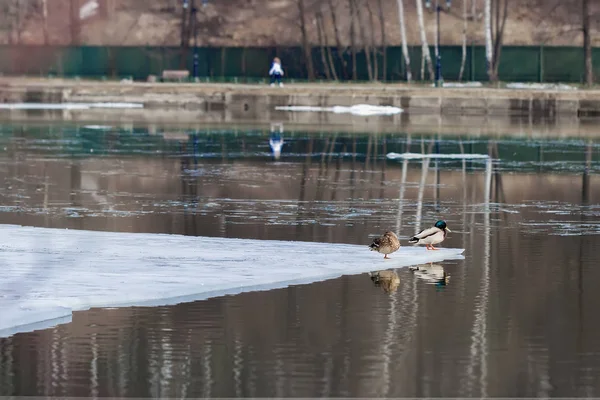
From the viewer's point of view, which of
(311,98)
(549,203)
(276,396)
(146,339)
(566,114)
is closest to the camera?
(276,396)

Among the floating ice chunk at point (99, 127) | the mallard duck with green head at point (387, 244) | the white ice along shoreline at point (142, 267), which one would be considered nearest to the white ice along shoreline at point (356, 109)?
the floating ice chunk at point (99, 127)

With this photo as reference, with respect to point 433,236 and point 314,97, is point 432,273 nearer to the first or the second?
point 433,236

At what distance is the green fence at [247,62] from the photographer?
7181 centimetres

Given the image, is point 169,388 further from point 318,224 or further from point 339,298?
point 318,224

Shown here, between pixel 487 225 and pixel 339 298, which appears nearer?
pixel 339 298

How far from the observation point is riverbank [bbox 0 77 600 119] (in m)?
55.0

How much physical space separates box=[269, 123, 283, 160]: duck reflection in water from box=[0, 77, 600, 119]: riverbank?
7.26m

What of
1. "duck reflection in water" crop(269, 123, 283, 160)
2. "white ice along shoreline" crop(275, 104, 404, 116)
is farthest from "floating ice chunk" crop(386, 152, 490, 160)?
"white ice along shoreline" crop(275, 104, 404, 116)

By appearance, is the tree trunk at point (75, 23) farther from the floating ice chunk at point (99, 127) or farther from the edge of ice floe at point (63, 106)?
the floating ice chunk at point (99, 127)

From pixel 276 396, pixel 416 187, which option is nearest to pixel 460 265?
pixel 276 396

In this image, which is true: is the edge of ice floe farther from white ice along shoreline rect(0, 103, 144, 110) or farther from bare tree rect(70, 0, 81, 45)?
bare tree rect(70, 0, 81, 45)

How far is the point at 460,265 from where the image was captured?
16.8 m

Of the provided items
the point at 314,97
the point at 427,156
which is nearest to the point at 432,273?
the point at 427,156

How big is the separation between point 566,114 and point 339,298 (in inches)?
1616
